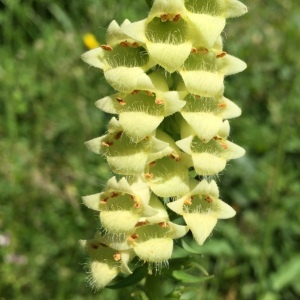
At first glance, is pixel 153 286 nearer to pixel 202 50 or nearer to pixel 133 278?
pixel 133 278

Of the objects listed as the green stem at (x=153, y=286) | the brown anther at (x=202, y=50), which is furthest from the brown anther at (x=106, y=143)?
the green stem at (x=153, y=286)

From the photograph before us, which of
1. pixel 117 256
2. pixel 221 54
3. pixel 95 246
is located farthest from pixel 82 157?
pixel 221 54

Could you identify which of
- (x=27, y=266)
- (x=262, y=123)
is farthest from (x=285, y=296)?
(x=27, y=266)

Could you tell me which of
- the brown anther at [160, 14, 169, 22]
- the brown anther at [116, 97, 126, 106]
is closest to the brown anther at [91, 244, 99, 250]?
the brown anther at [116, 97, 126, 106]

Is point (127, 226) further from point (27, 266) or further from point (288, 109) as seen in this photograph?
point (27, 266)

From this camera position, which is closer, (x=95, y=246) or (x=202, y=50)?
(x=202, y=50)

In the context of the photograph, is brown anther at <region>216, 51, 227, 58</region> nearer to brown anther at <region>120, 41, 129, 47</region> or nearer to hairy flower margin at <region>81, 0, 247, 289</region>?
hairy flower margin at <region>81, 0, 247, 289</region>

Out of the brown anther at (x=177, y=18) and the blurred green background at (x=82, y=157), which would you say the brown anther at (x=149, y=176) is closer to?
the brown anther at (x=177, y=18)
